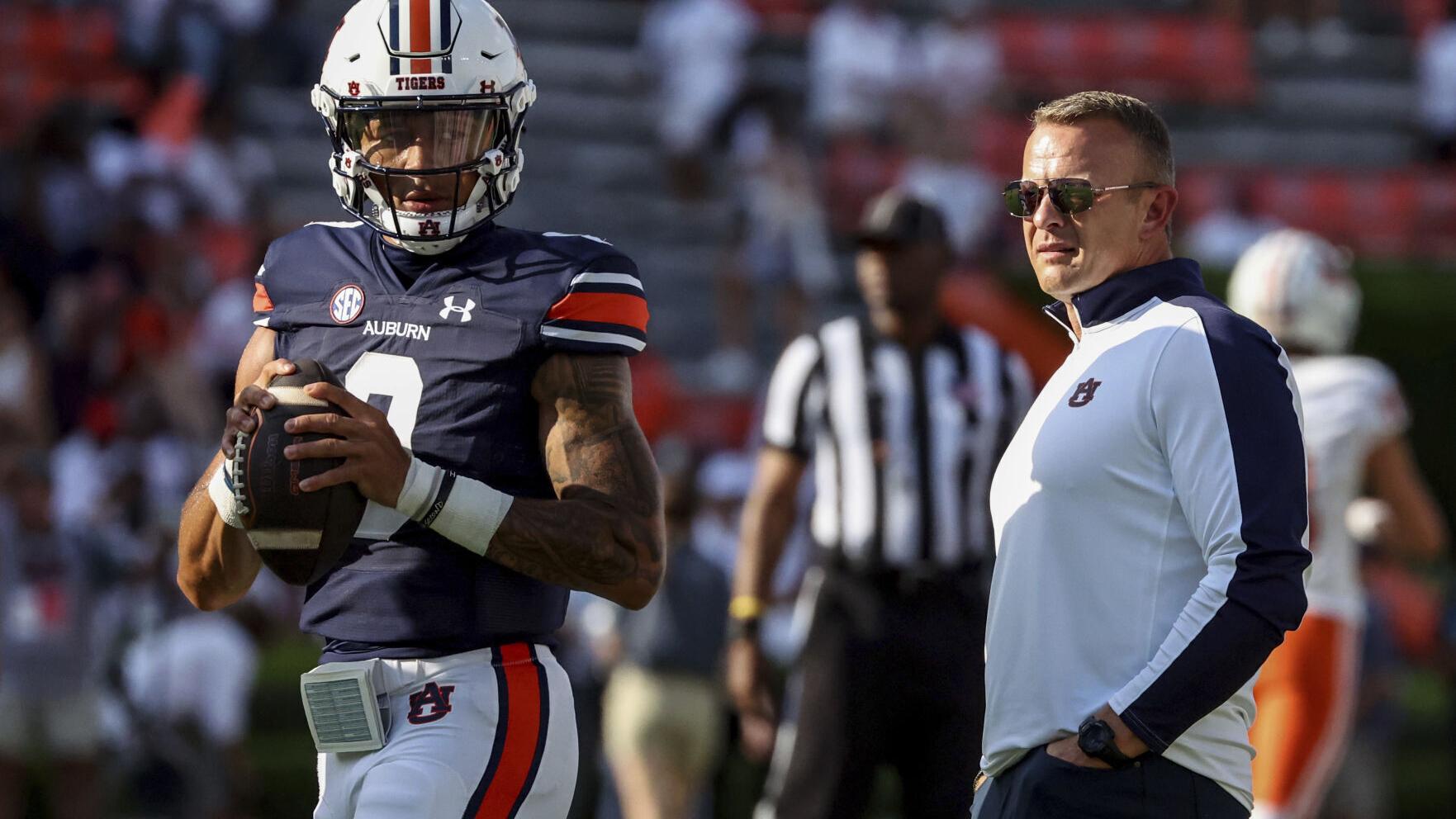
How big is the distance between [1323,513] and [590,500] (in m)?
2.78

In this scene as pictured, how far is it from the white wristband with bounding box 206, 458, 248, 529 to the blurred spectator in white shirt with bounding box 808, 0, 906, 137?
1010 centimetres

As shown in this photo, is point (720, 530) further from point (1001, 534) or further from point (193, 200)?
point (1001, 534)

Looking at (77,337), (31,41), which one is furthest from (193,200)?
(31,41)

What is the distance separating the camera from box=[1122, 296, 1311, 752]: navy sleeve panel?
277cm

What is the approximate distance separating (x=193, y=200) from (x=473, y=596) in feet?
24.4

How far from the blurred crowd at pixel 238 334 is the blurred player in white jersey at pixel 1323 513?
1075mm

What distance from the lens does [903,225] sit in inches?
216

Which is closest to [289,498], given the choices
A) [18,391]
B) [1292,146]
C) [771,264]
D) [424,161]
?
[424,161]

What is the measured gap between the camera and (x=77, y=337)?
30.0ft

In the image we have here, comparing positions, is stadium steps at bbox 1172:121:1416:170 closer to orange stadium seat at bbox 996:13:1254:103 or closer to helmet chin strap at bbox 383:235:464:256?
orange stadium seat at bbox 996:13:1254:103

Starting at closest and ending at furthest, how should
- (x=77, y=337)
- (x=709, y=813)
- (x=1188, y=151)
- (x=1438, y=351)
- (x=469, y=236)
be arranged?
(x=469, y=236) → (x=709, y=813) → (x=77, y=337) → (x=1438, y=351) → (x=1188, y=151)

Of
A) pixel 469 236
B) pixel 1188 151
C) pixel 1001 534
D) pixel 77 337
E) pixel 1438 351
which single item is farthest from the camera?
pixel 1188 151

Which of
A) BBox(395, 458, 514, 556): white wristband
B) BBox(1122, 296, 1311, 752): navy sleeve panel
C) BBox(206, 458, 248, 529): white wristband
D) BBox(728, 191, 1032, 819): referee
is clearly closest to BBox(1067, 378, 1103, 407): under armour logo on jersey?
BBox(1122, 296, 1311, 752): navy sleeve panel

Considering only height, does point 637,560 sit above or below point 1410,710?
above
